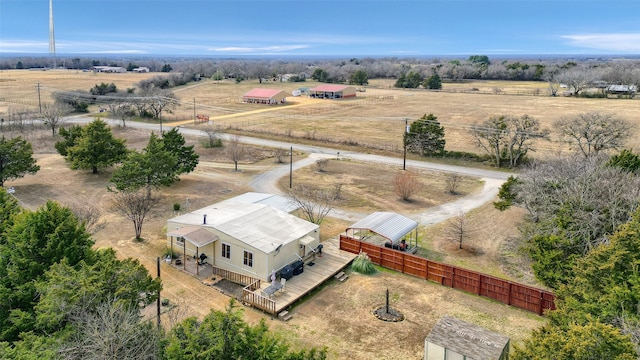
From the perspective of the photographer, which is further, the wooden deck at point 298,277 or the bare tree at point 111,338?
the wooden deck at point 298,277

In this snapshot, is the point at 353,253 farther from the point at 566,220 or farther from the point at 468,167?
the point at 468,167

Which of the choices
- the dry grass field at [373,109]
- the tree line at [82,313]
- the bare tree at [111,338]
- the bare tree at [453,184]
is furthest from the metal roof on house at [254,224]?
the dry grass field at [373,109]

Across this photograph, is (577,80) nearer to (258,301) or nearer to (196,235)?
(196,235)

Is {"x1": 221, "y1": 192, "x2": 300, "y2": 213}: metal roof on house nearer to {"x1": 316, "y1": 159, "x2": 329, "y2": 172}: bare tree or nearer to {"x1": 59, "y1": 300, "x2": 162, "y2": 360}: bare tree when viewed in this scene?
{"x1": 316, "y1": 159, "x2": 329, "y2": 172}: bare tree

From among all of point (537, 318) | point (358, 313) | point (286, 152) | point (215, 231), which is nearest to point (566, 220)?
point (537, 318)

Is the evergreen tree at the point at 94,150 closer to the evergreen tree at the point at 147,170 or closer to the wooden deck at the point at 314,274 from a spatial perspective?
the evergreen tree at the point at 147,170

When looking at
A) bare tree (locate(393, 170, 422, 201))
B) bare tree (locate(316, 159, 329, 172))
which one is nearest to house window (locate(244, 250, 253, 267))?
bare tree (locate(393, 170, 422, 201))
